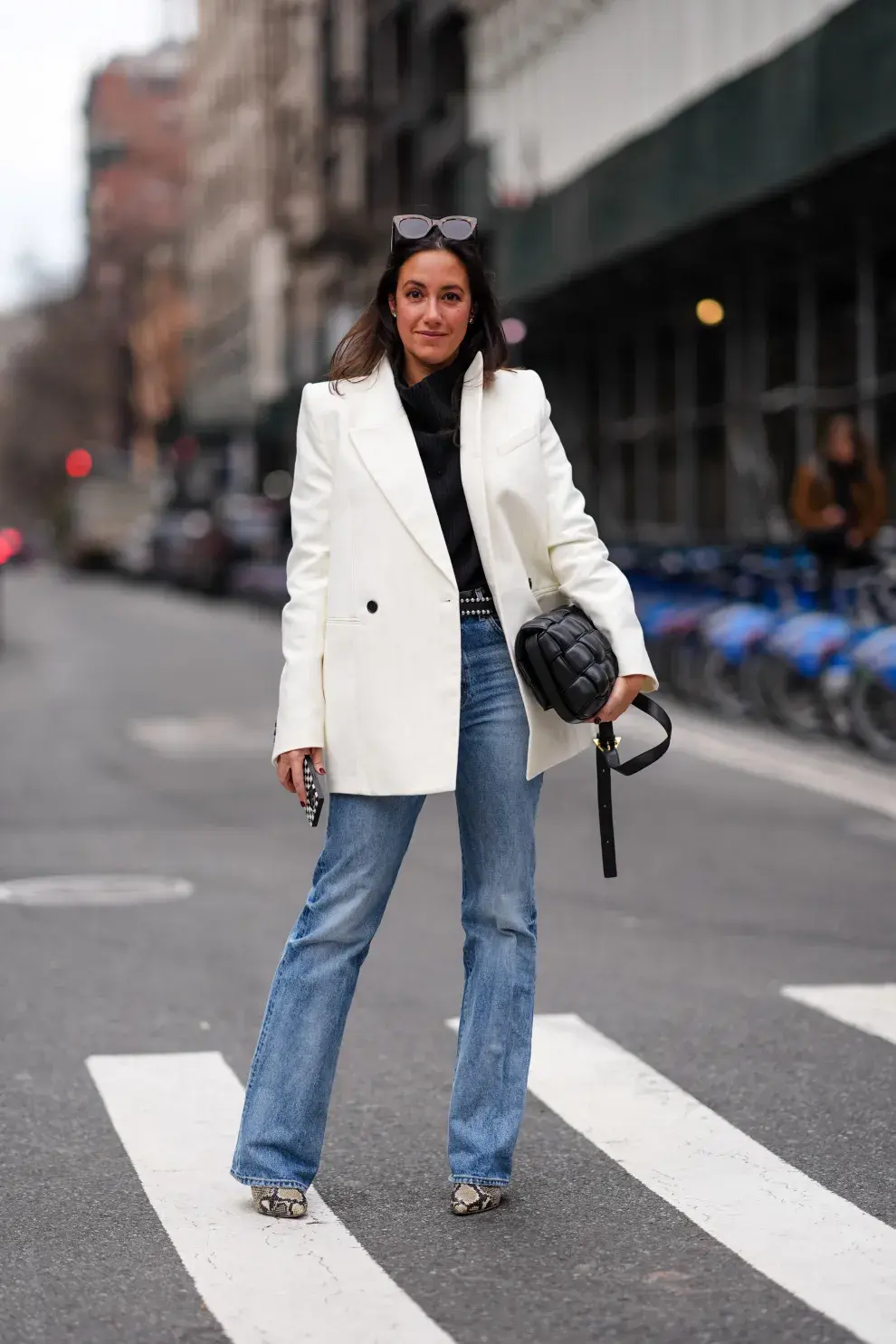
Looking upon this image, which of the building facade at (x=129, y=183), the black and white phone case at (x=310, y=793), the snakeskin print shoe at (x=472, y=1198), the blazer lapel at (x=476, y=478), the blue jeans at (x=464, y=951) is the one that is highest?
the building facade at (x=129, y=183)

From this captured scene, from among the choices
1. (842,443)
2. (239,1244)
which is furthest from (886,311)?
(239,1244)

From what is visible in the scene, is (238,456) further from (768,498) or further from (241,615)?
(768,498)

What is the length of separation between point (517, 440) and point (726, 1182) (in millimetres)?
1627

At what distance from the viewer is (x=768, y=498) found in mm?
26969

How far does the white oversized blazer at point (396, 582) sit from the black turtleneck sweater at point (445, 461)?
42mm

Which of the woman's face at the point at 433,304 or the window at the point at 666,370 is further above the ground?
the window at the point at 666,370

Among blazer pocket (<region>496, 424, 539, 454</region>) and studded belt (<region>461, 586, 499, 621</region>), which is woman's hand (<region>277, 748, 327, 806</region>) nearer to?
studded belt (<region>461, 586, 499, 621</region>)

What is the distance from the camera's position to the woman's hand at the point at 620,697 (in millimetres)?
4965

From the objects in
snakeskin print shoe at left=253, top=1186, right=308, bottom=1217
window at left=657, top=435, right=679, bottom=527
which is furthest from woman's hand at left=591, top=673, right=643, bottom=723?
window at left=657, top=435, right=679, bottom=527

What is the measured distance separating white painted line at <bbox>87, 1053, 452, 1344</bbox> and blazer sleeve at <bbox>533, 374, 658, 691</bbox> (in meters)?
1.26

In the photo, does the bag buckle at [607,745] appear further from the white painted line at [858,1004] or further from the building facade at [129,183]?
the building facade at [129,183]

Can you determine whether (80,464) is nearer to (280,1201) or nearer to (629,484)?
(629,484)

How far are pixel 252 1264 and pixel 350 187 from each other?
187 feet

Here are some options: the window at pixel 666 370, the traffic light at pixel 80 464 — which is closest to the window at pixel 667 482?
the window at pixel 666 370
